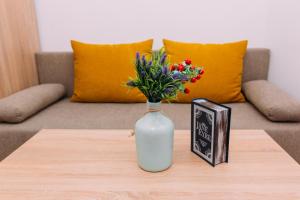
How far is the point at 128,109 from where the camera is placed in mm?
1535

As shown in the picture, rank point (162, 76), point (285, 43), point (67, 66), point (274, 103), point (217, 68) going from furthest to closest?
1. point (67, 66)
2. point (285, 43)
3. point (217, 68)
4. point (274, 103)
5. point (162, 76)

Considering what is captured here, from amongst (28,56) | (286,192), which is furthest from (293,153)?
(28,56)

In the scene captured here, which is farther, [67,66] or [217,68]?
[67,66]

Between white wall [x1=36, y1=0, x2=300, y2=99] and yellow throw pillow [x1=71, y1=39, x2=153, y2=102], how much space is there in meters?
0.29

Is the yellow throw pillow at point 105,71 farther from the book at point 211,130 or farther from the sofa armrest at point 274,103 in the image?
the book at point 211,130

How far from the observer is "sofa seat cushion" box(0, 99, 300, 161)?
1.26 metres

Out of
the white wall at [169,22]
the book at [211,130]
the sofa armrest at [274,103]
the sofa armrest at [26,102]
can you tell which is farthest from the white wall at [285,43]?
the sofa armrest at [26,102]

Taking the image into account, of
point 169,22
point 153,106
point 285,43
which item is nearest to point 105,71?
point 169,22

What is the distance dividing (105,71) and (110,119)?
0.39 metres

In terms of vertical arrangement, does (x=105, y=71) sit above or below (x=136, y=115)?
above

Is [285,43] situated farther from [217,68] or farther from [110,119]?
[110,119]

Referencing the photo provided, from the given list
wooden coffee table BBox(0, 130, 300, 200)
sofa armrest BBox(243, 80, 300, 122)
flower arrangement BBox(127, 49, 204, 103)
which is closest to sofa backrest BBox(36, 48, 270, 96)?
sofa armrest BBox(243, 80, 300, 122)

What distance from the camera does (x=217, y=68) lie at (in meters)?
1.57

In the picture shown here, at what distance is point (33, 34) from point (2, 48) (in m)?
0.36
